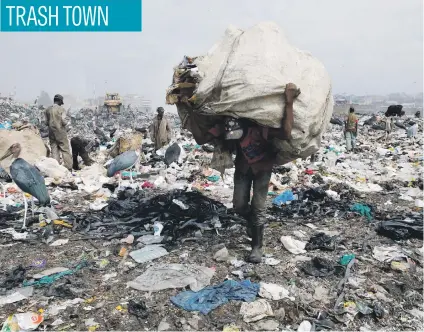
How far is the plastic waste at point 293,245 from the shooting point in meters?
3.45

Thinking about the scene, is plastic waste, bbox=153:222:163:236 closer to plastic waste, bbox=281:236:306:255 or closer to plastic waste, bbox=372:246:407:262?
plastic waste, bbox=281:236:306:255

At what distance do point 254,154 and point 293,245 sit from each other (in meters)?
1.07

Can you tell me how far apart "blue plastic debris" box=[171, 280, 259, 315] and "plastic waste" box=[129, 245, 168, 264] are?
70cm

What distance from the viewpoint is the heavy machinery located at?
27.2 m

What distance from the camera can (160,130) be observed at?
27.9 feet

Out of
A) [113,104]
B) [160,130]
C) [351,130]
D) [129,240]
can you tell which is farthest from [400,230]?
[113,104]

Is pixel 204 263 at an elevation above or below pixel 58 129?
below

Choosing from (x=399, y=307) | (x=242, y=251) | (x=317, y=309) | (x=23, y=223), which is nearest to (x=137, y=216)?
(x=23, y=223)

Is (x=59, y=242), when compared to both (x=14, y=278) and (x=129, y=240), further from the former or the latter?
(x=14, y=278)

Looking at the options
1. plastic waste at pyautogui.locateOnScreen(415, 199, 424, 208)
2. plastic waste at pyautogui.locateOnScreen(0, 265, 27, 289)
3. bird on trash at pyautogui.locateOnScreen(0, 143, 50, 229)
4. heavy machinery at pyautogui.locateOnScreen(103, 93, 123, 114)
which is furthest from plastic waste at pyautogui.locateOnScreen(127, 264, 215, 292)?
heavy machinery at pyautogui.locateOnScreen(103, 93, 123, 114)

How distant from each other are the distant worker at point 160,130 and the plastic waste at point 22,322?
6.13 metres

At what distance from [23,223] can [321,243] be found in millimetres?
3150

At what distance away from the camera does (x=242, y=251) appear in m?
3.40

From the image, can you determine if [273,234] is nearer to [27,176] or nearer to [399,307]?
[399,307]
